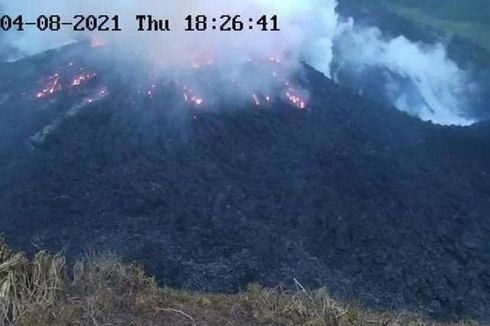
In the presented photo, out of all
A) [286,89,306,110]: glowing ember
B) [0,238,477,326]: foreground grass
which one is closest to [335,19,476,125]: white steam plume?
[286,89,306,110]: glowing ember

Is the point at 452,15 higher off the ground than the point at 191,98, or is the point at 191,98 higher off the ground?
the point at 191,98

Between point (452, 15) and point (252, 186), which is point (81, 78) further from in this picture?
point (452, 15)

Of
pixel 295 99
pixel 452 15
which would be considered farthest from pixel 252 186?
pixel 452 15

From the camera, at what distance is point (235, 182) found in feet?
39.0

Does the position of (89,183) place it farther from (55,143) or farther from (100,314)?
(100,314)

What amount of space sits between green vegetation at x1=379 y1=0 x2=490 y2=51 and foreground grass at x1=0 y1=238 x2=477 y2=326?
56.9ft

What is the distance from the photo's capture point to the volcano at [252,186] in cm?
997

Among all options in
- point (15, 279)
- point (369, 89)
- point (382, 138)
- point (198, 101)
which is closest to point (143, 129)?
point (198, 101)

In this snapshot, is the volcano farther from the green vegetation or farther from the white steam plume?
the green vegetation

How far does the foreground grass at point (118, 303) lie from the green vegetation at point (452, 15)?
17342 mm

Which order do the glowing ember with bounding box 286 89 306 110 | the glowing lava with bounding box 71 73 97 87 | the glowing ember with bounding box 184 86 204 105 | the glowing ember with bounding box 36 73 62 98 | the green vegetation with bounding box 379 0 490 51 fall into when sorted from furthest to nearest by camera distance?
1. the green vegetation with bounding box 379 0 490 51
2. the glowing lava with bounding box 71 73 97 87
3. the glowing ember with bounding box 36 73 62 98
4. the glowing ember with bounding box 286 89 306 110
5. the glowing ember with bounding box 184 86 204 105

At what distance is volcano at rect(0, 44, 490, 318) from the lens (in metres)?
9.97

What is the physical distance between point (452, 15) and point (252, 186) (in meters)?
15.9

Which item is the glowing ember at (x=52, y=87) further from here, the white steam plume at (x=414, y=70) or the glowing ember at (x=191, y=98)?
the white steam plume at (x=414, y=70)
